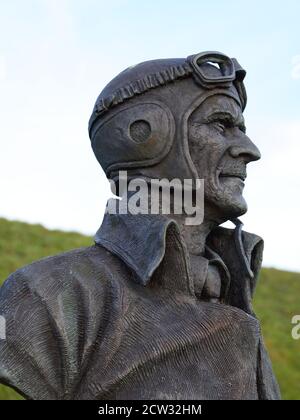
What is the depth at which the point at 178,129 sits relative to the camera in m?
3.84

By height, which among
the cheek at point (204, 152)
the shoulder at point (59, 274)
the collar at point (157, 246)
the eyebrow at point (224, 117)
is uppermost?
the eyebrow at point (224, 117)

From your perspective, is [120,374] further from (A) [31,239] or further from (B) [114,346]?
(A) [31,239]

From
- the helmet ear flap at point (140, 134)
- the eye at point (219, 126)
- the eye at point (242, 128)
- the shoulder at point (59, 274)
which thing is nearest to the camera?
the shoulder at point (59, 274)

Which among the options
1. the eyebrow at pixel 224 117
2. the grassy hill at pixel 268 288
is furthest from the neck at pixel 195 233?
the grassy hill at pixel 268 288

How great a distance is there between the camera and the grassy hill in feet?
46.4

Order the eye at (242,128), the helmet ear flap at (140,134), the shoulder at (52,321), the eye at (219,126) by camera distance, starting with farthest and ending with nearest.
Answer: the eye at (242,128) → the eye at (219,126) → the helmet ear flap at (140,134) → the shoulder at (52,321)

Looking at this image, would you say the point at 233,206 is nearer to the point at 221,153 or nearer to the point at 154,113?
the point at 221,153

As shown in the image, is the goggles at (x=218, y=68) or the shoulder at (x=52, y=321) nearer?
the shoulder at (x=52, y=321)

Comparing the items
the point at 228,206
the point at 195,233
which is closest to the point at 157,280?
the point at 195,233

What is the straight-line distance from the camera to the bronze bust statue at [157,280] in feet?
11.5

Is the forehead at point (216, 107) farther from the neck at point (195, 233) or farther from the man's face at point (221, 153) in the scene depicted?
the neck at point (195, 233)

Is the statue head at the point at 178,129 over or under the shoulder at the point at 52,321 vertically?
over

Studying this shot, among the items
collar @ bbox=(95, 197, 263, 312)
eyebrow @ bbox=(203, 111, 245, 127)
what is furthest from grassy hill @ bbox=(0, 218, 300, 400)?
eyebrow @ bbox=(203, 111, 245, 127)

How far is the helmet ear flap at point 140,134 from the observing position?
3822mm
